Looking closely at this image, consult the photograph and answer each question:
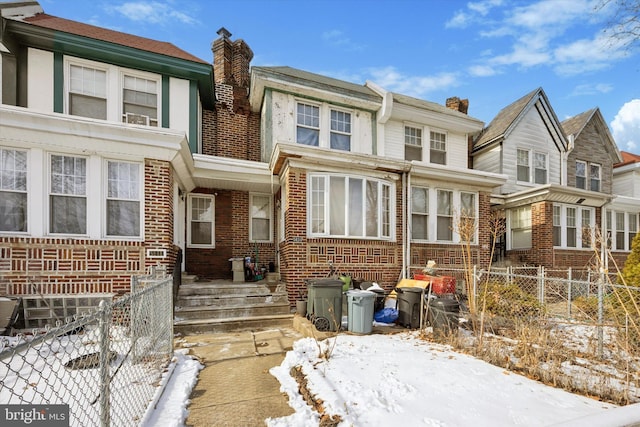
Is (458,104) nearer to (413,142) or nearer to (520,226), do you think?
(413,142)

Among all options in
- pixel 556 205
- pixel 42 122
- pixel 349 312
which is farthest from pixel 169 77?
pixel 556 205

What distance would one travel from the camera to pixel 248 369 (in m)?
4.51

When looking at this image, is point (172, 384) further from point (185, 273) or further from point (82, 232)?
point (185, 273)

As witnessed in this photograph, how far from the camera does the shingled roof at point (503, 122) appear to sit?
45.0 feet

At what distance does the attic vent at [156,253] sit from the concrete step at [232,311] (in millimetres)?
1249

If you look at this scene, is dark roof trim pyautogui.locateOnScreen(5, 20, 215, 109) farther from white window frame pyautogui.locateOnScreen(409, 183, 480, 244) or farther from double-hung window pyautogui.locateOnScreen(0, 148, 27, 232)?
white window frame pyautogui.locateOnScreen(409, 183, 480, 244)

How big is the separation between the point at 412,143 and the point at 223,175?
721 cm

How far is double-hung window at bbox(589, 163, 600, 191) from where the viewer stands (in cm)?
1566

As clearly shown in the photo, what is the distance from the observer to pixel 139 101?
866 cm

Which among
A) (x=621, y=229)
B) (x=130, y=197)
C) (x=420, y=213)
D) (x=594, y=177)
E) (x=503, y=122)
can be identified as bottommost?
(x=621, y=229)

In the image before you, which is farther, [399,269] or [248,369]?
[399,269]

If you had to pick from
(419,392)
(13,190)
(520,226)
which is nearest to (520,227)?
(520,226)

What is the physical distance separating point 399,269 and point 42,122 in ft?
29.8

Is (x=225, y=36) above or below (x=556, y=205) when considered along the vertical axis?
above
